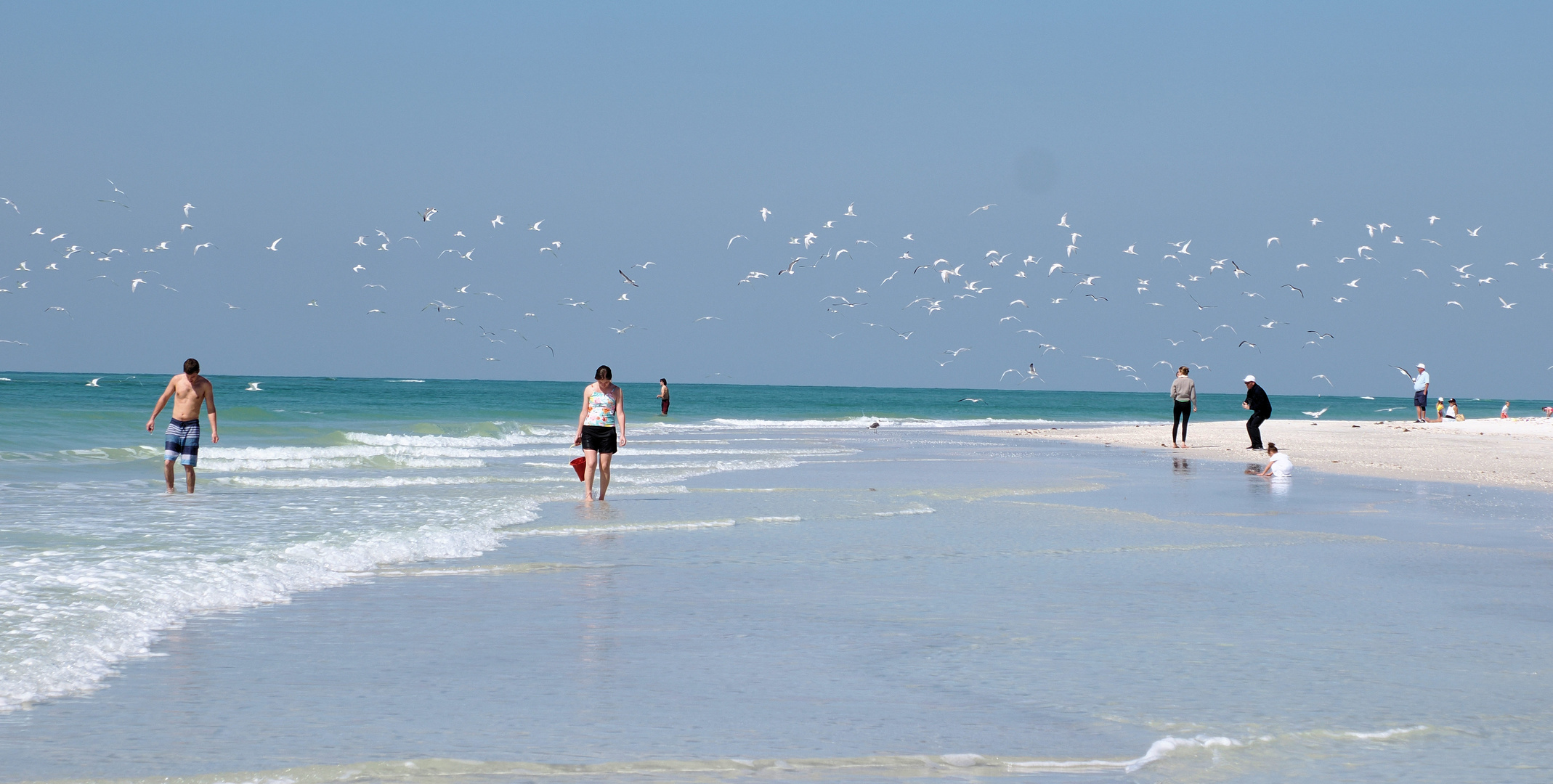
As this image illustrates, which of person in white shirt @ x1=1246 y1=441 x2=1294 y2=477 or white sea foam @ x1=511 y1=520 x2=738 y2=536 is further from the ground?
person in white shirt @ x1=1246 y1=441 x2=1294 y2=477

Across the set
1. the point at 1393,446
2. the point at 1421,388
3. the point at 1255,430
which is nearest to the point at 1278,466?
the point at 1255,430

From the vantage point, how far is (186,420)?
14859mm

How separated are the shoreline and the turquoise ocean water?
5.86m

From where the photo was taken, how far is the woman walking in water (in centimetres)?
1440

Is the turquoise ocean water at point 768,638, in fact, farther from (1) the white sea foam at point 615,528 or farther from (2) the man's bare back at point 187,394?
(2) the man's bare back at point 187,394

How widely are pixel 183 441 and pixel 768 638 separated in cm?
1102

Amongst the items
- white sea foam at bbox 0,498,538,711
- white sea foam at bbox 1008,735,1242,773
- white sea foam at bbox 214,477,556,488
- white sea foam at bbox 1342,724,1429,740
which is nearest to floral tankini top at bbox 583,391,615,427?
white sea foam at bbox 214,477,556,488

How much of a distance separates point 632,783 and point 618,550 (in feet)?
18.9

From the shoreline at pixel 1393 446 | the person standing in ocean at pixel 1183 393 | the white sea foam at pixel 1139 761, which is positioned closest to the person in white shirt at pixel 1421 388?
the shoreline at pixel 1393 446

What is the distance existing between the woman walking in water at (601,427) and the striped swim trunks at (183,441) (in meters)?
4.64

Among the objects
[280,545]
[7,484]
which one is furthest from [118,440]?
[280,545]

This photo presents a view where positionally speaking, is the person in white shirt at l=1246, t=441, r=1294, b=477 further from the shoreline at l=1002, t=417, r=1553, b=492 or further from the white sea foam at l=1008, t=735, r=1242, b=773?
the white sea foam at l=1008, t=735, r=1242, b=773

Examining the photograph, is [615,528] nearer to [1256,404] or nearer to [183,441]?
[183,441]

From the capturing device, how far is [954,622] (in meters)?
6.79
